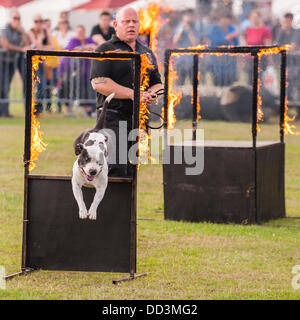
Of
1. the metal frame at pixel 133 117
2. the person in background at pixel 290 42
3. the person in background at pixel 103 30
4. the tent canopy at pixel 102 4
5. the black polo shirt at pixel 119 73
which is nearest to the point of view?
the metal frame at pixel 133 117

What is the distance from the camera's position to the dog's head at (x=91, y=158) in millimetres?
6500

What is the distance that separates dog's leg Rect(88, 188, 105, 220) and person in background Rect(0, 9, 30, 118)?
49.4ft

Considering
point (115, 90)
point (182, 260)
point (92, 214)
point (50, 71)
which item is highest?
point (50, 71)

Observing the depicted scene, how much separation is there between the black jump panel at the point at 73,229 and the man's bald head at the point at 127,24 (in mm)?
1510

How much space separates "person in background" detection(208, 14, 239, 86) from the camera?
890 inches

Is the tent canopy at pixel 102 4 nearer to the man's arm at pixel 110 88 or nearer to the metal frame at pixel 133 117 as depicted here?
the man's arm at pixel 110 88

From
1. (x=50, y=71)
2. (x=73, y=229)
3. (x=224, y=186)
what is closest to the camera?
(x=73, y=229)

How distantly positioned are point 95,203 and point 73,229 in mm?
332

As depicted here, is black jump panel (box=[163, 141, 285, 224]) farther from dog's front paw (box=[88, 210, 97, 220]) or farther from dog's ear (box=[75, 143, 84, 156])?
dog's ear (box=[75, 143, 84, 156])

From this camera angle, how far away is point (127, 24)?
7609mm

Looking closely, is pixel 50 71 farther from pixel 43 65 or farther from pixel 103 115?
pixel 103 115

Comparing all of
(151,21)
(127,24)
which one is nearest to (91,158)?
(127,24)

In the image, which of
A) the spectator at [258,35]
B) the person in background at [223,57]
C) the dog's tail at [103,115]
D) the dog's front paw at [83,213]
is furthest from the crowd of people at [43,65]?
the dog's front paw at [83,213]

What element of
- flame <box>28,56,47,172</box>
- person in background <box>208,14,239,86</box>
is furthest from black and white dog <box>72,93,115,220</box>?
person in background <box>208,14,239,86</box>
